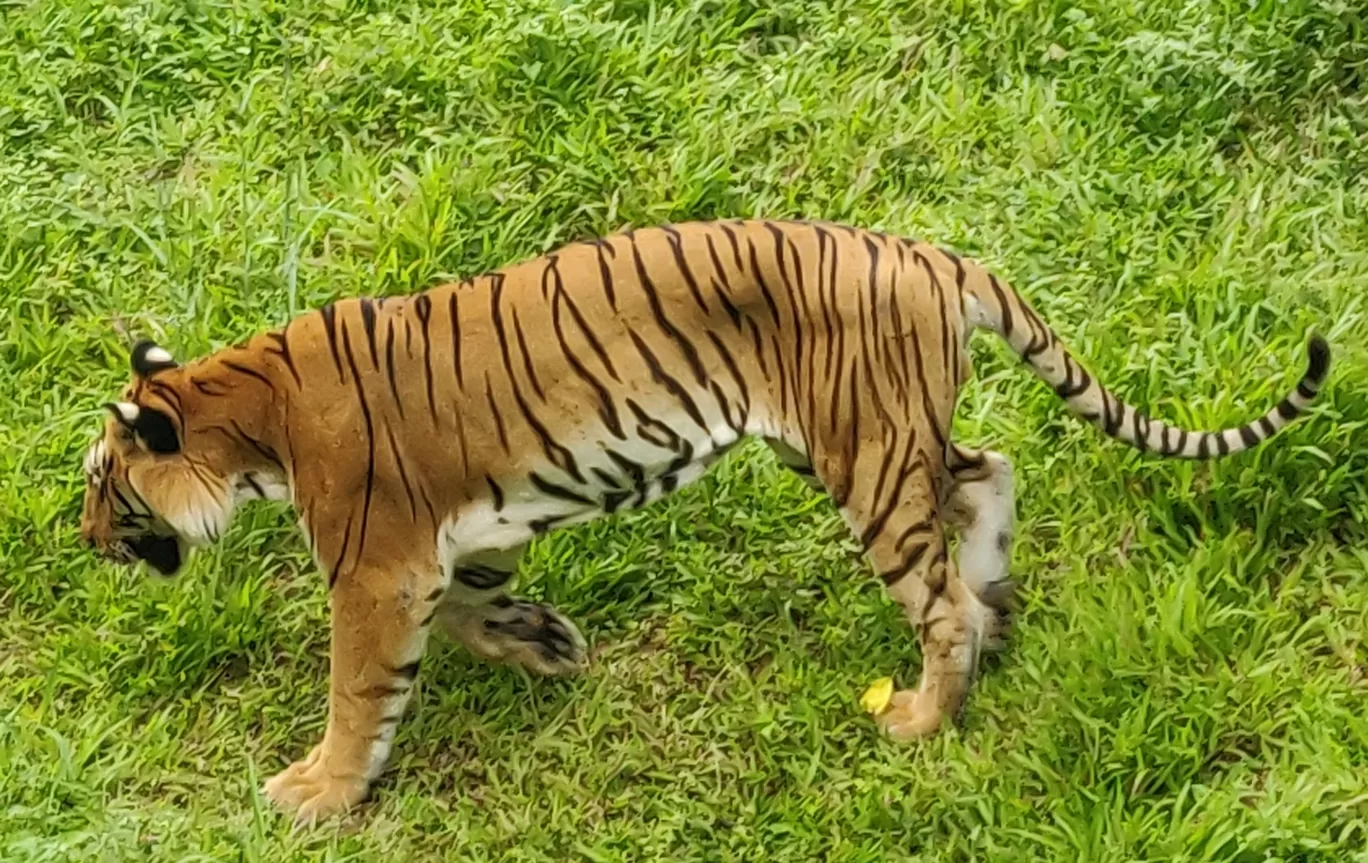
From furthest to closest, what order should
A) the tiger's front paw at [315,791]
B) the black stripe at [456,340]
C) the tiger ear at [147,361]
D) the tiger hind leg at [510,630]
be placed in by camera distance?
the tiger hind leg at [510,630] < the tiger's front paw at [315,791] < the tiger ear at [147,361] < the black stripe at [456,340]

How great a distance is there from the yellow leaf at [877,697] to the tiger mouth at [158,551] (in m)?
1.51

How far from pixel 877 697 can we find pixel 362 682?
1086 mm

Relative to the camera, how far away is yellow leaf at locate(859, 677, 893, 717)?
3.31m

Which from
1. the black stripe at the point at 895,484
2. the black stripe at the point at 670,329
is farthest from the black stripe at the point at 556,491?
the black stripe at the point at 895,484

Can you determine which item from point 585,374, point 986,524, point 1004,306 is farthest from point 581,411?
point 986,524

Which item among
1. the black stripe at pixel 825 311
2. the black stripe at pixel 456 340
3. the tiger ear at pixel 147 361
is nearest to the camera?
the black stripe at pixel 825 311

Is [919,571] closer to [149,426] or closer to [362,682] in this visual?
[362,682]

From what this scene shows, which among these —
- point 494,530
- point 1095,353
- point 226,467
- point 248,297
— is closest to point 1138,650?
point 1095,353

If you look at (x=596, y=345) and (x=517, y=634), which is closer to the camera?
(x=596, y=345)

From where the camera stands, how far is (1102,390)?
313 centimetres

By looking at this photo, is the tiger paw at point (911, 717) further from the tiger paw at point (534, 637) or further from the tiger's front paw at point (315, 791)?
the tiger's front paw at point (315, 791)

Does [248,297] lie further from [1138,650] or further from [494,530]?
[1138,650]

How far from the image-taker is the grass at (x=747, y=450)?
10.4 feet

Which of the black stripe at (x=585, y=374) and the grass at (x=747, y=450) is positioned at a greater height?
the black stripe at (x=585, y=374)
